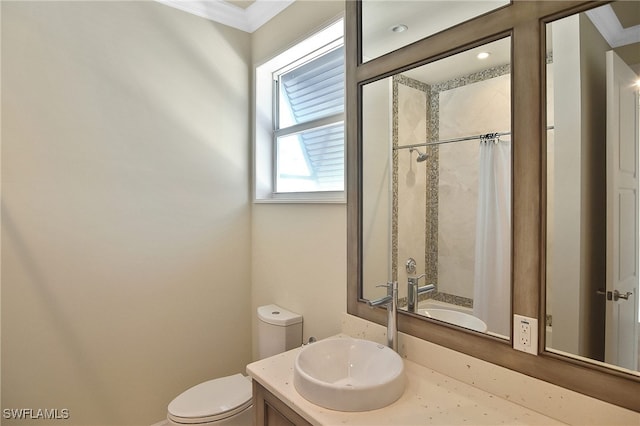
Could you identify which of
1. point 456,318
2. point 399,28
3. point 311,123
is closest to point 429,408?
point 456,318

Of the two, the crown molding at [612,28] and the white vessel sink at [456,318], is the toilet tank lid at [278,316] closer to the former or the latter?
the white vessel sink at [456,318]

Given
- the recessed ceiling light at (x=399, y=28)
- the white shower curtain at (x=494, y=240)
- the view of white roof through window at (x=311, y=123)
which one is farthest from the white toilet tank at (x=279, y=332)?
the recessed ceiling light at (x=399, y=28)

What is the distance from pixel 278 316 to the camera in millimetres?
2039

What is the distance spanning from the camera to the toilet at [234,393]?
1.63 metres

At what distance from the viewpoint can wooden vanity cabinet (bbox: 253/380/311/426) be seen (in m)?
Answer: 1.13

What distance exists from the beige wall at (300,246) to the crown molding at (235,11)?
0.16ft

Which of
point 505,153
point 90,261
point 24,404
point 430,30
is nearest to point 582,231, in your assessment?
point 505,153

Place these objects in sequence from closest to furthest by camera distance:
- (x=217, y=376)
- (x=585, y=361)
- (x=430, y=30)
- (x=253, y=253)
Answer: (x=585, y=361) < (x=430, y=30) < (x=217, y=376) < (x=253, y=253)

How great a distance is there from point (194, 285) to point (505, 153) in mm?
1889

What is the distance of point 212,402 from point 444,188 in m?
1.51

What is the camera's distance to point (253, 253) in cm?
245

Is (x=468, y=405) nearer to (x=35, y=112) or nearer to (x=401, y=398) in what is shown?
(x=401, y=398)

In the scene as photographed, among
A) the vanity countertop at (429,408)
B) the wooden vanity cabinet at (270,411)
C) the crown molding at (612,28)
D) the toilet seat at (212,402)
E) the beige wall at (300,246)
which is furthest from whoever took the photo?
the beige wall at (300,246)

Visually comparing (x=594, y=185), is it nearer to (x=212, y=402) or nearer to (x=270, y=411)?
(x=270, y=411)
